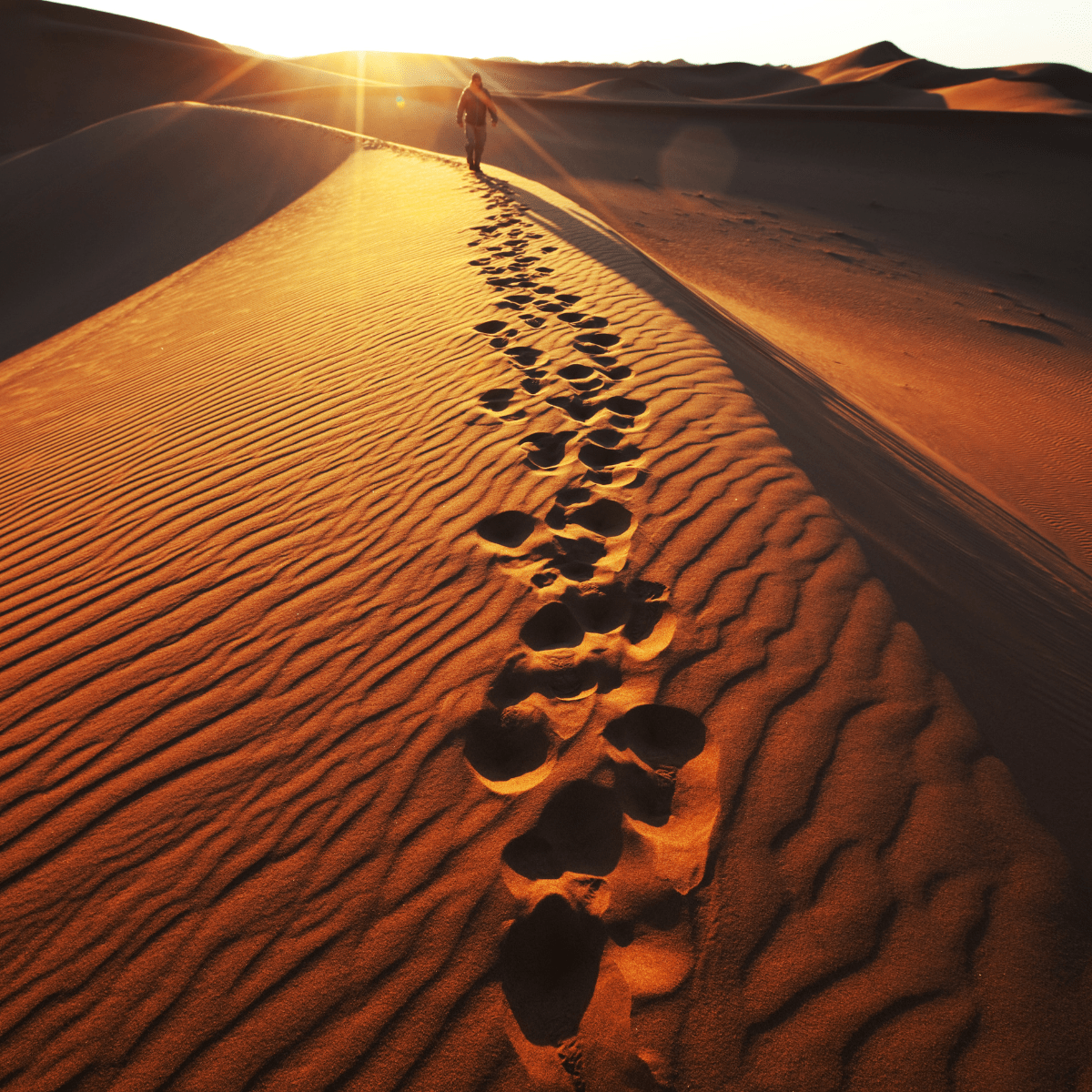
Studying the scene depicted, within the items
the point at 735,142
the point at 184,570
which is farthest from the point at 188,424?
the point at 735,142

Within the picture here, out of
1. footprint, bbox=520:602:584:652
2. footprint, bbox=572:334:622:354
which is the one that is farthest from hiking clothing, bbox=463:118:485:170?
footprint, bbox=520:602:584:652

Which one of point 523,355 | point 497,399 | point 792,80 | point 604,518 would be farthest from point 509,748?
point 792,80

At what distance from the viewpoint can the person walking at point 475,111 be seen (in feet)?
33.1

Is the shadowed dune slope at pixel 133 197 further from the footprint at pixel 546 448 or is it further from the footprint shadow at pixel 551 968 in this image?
the footprint shadow at pixel 551 968

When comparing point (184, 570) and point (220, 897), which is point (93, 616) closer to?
point (184, 570)

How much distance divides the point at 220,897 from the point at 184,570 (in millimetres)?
1531

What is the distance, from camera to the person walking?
33.1 feet

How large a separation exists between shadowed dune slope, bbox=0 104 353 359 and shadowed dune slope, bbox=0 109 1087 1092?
22.8ft

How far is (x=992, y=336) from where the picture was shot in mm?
8156

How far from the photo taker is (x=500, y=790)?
5.47ft

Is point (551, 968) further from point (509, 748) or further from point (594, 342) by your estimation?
point (594, 342)

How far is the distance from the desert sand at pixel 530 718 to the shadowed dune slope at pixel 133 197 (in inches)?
163

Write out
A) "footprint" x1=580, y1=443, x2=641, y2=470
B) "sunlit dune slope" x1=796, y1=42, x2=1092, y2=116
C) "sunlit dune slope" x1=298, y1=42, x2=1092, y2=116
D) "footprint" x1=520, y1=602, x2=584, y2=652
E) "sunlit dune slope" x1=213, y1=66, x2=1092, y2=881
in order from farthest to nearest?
"sunlit dune slope" x1=298, y1=42, x2=1092, y2=116 → "sunlit dune slope" x1=796, y1=42, x2=1092, y2=116 → "footprint" x1=580, y1=443, x2=641, y2=470 → "sunlit dune slope" x1=213, y1=66, x2=1092, y2=881 → "footprint" x1=520, y1=602, x2=584, y2=652

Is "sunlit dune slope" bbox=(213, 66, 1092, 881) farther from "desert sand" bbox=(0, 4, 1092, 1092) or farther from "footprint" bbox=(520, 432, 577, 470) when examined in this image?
"footprint" bbox=(520, 432, 577, 470)
